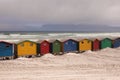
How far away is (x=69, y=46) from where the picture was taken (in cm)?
3325

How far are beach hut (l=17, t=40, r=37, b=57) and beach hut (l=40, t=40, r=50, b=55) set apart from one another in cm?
95

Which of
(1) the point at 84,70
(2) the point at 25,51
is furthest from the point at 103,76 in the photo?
(2) the point at 25,51

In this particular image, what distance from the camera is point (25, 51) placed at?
2869cm

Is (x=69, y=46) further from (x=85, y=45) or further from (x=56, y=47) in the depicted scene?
(x=85, y=45)

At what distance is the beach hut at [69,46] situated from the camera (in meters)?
32.5

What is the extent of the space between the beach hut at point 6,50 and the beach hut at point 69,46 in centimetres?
805

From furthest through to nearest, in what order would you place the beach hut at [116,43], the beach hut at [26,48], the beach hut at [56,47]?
the beach hut at [116,43] → the beach hut at [56,47] → the beach hut at [26,48]

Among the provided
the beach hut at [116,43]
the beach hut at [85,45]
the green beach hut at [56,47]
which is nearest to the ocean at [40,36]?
the beach hut at [85,45]

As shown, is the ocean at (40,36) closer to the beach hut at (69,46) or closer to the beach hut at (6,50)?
the beach hut at (69,46)

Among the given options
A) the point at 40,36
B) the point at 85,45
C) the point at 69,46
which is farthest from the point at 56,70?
the point at 40,36

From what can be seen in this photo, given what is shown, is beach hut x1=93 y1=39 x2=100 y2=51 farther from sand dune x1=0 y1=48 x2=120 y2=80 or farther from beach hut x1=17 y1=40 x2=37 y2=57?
beach hut x1=17 y1=40 x2=37 y2=57

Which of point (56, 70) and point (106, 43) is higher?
point (106, 43)

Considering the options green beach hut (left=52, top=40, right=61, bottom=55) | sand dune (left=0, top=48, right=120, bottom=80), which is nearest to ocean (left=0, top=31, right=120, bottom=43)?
green beach hut (left=52, top=40, right=61, bottom=55)

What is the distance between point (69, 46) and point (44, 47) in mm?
4308
